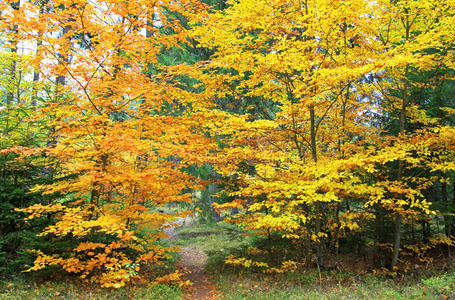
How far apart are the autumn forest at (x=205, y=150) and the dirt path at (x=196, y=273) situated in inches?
4.6

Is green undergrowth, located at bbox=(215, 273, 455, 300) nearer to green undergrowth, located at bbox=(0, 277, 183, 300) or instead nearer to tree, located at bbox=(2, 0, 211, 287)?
green undergrowth, located at bbox=(0, 277, 183, 300)

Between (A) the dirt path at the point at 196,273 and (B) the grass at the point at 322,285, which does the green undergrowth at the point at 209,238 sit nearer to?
(A) the dirt path at the point at 196,273

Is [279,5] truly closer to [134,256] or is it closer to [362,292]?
[362,292]

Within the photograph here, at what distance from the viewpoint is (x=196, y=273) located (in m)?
10.5

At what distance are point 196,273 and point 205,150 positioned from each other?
17.2 ft

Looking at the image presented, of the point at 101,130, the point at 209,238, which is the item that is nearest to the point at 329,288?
the point at 101,130

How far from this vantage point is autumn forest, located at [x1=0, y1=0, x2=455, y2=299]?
6.97 metres

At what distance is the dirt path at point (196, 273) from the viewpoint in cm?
841

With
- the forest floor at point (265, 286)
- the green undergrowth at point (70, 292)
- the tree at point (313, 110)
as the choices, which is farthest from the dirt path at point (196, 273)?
the tree at point (313, 110)

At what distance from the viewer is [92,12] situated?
7.43 metres

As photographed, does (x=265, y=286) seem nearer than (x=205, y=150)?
No

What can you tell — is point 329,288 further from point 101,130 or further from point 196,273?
point 101,130

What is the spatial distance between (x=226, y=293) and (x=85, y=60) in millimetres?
7653

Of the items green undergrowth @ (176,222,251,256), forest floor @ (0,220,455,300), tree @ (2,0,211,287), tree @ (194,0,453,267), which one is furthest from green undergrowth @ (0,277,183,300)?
green undergrowth @ (176,222,251,256)
